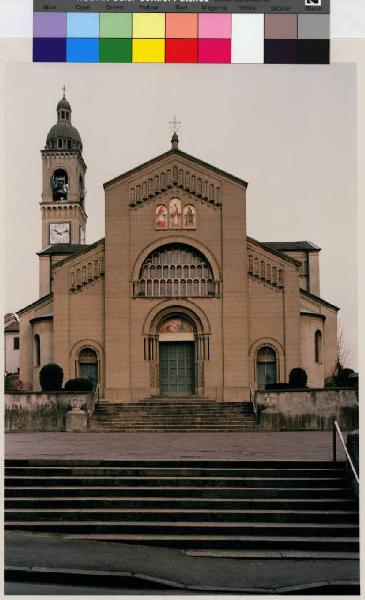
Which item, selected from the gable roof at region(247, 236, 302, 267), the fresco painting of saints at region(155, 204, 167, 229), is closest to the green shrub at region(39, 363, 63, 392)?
the fresco painting of saints at region(155, 204, 167, 229)

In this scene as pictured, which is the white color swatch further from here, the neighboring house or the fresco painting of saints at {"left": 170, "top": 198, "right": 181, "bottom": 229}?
the neighboring house

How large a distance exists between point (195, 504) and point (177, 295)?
25.9 m

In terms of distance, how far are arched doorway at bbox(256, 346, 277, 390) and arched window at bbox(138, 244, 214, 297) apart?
13.7ft

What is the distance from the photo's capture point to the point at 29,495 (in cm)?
1561

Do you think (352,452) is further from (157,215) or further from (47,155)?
(47,155)

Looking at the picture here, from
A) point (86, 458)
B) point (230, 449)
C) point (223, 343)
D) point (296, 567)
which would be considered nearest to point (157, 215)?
point (223, 343)

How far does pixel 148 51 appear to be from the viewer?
575 inches

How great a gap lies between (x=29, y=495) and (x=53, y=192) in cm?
5747

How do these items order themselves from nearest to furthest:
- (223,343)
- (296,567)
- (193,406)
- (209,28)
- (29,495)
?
(296,567), (209,28), (29,495), (193,406), (223,343)

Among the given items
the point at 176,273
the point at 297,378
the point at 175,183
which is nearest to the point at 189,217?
the point at 175,183

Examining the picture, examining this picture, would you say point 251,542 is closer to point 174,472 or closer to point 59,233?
→ point 174,472

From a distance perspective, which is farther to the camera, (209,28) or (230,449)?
(230,449)

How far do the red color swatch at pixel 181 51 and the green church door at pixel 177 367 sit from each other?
2701cm

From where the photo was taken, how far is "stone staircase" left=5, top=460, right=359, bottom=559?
13.7 meters
